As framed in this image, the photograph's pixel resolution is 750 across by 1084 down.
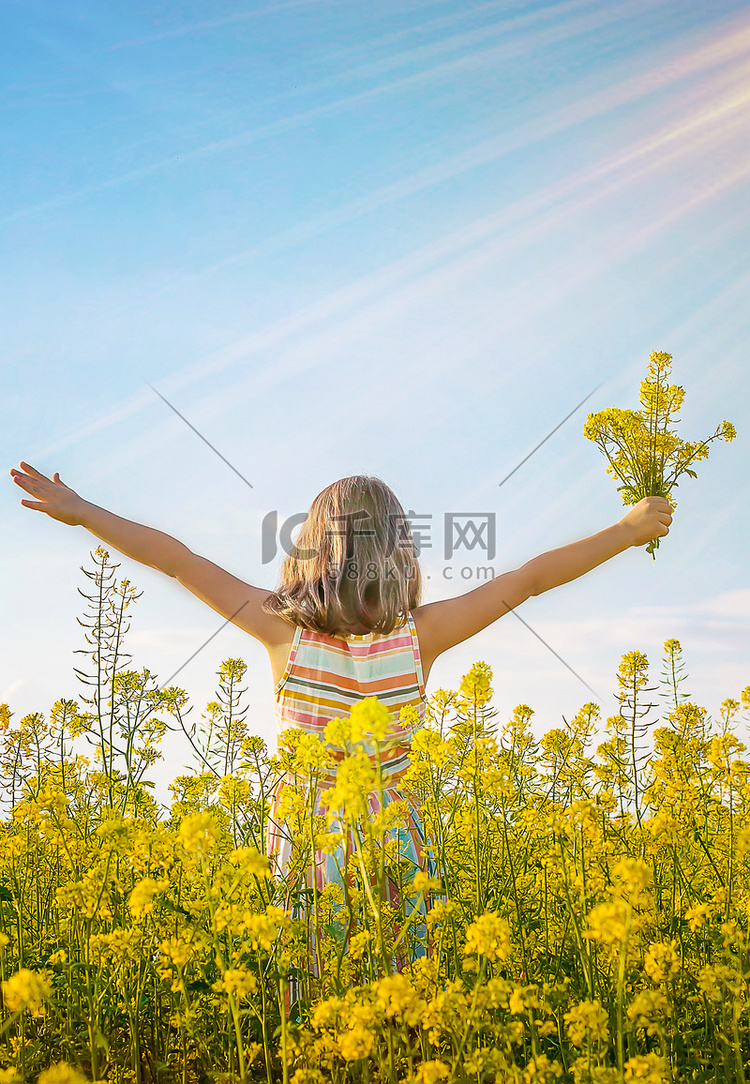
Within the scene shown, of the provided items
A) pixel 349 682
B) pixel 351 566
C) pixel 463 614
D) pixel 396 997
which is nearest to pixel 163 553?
pixel 351 566

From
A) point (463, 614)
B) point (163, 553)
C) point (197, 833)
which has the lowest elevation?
point (197, 833)

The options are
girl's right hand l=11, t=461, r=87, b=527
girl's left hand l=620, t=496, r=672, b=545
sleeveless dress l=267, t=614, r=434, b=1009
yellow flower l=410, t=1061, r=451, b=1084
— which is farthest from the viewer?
girl's left hand l=620, t=496, r=672, b=545

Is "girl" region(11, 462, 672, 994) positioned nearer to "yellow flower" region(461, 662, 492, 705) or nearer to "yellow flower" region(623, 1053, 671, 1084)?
Result: "yellow flower" region(461, 662, 492, 705)

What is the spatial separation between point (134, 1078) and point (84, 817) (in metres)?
0.93

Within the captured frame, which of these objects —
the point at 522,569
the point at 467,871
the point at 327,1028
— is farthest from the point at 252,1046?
the point at 522,569

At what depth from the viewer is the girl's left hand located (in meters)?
3.45

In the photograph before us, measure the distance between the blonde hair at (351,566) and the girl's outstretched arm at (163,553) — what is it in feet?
0.28

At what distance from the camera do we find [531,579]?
10.8 feet

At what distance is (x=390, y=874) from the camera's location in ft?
7.22

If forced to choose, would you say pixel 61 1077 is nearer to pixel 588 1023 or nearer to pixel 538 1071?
pixel 538 1071

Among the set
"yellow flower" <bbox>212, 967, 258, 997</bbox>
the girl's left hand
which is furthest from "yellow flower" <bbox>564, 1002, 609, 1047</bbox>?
the girl's left hand

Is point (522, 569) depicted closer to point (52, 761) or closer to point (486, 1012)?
point (486, 1012)

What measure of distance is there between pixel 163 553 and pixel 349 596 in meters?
0.80

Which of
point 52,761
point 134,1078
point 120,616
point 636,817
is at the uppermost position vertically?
point 120,616
